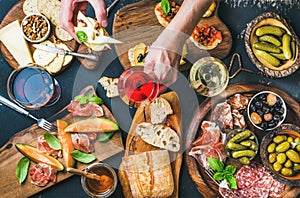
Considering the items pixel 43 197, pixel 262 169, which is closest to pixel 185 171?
pixel 262 169

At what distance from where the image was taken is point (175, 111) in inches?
85.7

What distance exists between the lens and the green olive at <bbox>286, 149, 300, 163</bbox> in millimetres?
2051

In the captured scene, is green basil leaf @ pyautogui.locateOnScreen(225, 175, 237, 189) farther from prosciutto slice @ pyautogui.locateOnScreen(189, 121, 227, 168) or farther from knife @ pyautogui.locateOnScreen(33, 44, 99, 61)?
knife @ pyautogui.locateOnScreen(33, 44, 99, 61)

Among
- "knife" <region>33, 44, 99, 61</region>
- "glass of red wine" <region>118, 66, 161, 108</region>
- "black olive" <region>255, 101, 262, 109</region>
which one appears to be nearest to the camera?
"glass of red wine" <region>118, 66, 161, 108</region>

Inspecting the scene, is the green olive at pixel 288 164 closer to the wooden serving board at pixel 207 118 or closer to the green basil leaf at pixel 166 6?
the wooden serving board at pixel 207 118

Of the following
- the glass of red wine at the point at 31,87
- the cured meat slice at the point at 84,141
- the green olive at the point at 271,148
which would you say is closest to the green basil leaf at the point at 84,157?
the cured meat slice at the point at 84,141

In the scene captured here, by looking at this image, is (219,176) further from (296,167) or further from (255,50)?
(255,50)

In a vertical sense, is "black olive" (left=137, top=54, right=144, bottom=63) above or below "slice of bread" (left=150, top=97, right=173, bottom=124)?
above

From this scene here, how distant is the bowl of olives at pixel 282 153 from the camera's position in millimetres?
2051

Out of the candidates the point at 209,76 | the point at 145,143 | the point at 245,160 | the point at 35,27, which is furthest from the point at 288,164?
the point at 35,27

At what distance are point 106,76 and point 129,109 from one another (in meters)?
0.18

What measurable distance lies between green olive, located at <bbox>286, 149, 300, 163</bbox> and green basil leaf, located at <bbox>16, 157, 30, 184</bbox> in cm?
108

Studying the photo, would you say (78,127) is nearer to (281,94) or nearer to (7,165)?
(7,165)

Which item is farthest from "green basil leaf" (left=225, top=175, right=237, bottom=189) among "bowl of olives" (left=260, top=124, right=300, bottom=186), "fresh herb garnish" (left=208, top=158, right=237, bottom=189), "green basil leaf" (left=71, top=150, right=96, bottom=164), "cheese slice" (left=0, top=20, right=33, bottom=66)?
"cheese slice" (left=0, top=20, right=33, bottom=66)
